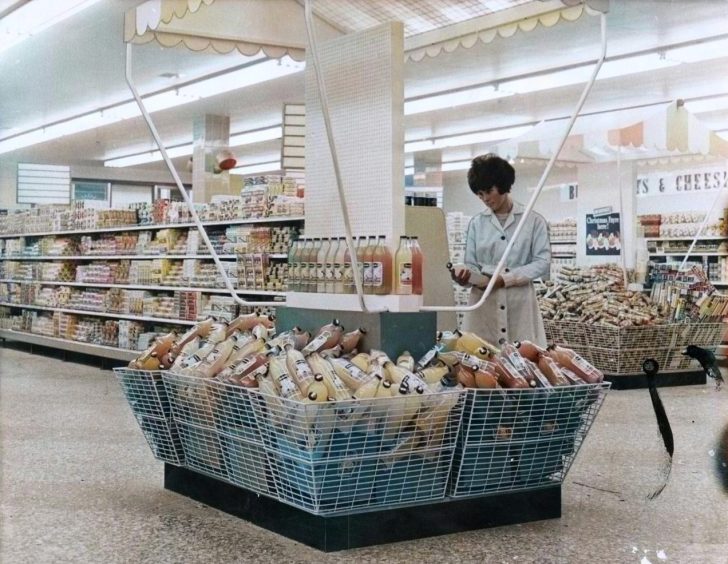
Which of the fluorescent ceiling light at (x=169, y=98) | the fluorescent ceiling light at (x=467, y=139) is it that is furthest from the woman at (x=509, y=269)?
the fluorescent ceiling light at (x=467, y=139)

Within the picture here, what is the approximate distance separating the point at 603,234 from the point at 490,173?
802cm

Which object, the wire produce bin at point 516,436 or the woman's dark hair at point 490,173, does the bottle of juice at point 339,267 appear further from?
the wire produce bin at point 516,436

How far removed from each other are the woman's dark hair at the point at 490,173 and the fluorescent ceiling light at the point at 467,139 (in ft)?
35.8

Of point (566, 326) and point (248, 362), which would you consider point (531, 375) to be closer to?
point (248, 362)

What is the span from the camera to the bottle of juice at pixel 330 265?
3490 millimetres

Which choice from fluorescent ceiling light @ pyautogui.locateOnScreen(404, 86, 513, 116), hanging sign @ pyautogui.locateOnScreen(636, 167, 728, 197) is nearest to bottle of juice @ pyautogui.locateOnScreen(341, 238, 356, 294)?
fluorescent ceiling light @ pyautogui.locateOnScreen(404, 86, 513, 116)

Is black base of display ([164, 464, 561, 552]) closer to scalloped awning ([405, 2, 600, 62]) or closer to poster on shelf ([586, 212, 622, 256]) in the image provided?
scalloped awning ([405, 2, 600, 62])

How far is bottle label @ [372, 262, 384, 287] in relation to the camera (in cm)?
332

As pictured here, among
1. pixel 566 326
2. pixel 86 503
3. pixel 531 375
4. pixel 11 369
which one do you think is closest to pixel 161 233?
pixel 11 369

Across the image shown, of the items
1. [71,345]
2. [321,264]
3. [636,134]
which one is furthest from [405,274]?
[71,345]

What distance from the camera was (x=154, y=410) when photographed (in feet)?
11.6

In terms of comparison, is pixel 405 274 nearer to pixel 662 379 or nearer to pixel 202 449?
pixel 202 449

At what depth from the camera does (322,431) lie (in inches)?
106

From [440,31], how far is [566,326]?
3.45 meters
